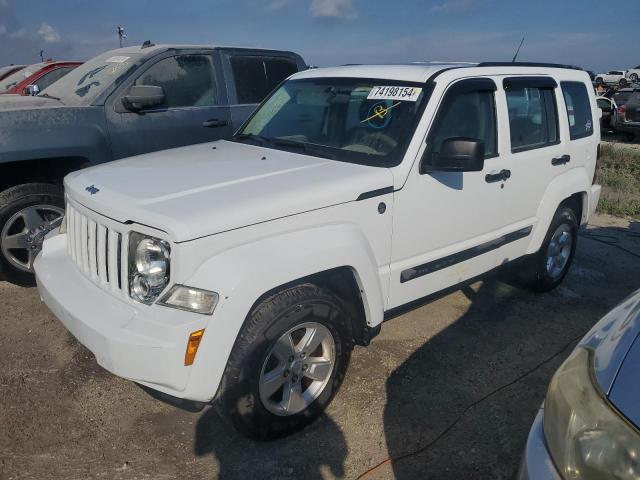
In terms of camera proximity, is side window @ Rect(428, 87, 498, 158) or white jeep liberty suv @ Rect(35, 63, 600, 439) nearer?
white jeep liberty suv @ Rect(35, 63, 600, 439)

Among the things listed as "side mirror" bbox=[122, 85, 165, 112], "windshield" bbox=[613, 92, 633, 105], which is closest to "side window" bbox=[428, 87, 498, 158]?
"side mirror" bbox=[122, 85, 165, 112]

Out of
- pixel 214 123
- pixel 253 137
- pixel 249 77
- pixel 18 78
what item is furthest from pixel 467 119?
pixel 18 78

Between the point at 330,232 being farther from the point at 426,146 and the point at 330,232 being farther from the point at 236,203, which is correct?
the point at 426,146

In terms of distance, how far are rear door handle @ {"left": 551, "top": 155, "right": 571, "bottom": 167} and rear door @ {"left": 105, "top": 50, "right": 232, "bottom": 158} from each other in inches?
120

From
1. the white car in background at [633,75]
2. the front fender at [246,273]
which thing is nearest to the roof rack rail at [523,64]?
the front fender at [246,273]

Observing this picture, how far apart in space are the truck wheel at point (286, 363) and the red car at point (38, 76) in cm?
839

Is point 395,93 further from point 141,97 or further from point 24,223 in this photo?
point 24,223

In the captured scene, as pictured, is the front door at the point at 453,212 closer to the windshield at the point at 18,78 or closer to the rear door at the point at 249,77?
the rear door at the point at 249,77

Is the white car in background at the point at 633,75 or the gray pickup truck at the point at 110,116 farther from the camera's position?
the white car in background at the point at 633,75

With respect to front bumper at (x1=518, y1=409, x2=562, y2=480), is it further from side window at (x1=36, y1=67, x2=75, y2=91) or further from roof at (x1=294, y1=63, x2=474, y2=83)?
side window at (x1=36, y1=67, x2=75, y2=91)

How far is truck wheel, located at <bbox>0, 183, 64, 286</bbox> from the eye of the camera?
4289 mm

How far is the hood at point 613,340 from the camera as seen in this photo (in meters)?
1.59

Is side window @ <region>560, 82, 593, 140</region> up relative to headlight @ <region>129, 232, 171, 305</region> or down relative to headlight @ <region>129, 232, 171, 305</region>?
up

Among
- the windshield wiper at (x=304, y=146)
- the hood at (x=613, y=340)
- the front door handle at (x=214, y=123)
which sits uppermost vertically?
the windshield wiper at (x=304, y=146)
